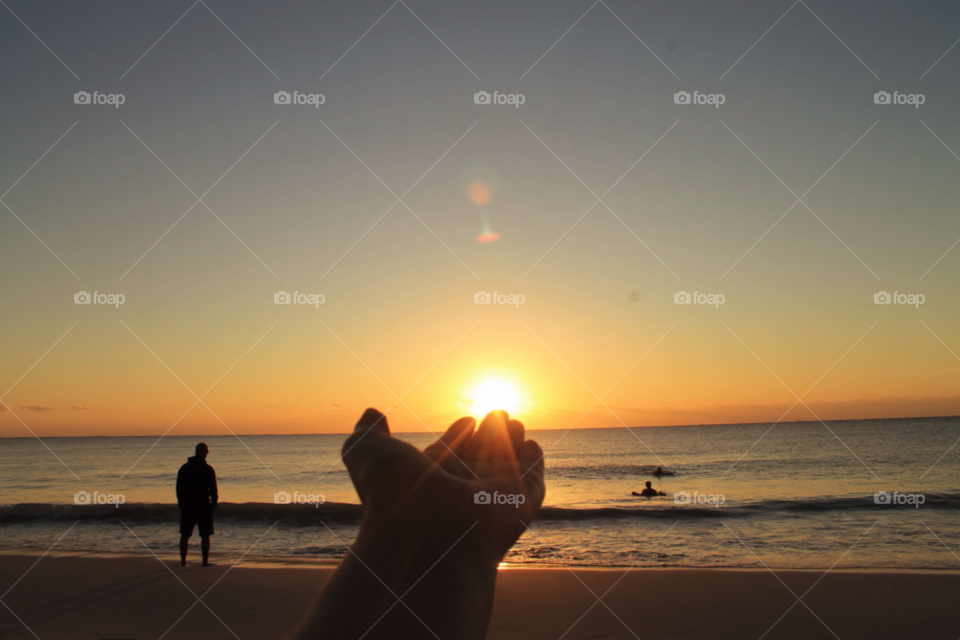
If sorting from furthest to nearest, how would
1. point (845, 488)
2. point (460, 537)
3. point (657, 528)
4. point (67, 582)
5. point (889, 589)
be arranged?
1. point (845, 488)
2. point (657, 528)
3. point (67, 582)
4. point (889, 589)
5. point (460, 537)

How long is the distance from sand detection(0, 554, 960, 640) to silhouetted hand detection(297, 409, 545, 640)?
16.2 ft

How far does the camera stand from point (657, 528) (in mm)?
13781

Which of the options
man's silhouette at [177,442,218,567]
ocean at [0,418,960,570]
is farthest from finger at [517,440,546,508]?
ocean at [0,418,960,570]

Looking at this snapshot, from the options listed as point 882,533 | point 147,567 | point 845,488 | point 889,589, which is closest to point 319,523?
point 147,567

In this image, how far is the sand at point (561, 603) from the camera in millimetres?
5801

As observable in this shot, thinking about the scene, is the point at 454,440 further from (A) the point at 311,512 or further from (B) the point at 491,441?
(A) the point at 311,512

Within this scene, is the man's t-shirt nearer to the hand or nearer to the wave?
the wave

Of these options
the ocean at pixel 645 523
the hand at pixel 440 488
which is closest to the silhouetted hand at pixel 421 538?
the hand at pixel 440 488

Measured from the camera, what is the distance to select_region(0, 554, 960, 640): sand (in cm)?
580

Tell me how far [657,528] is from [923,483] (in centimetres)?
1730

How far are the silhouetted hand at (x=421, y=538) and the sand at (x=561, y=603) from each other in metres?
4.94

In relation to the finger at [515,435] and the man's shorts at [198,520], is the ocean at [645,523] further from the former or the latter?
the finger at [515,435]

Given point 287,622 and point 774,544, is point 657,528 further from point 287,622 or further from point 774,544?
point 287,622

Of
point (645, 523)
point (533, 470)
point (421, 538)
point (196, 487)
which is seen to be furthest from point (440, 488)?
point (645, 523)
